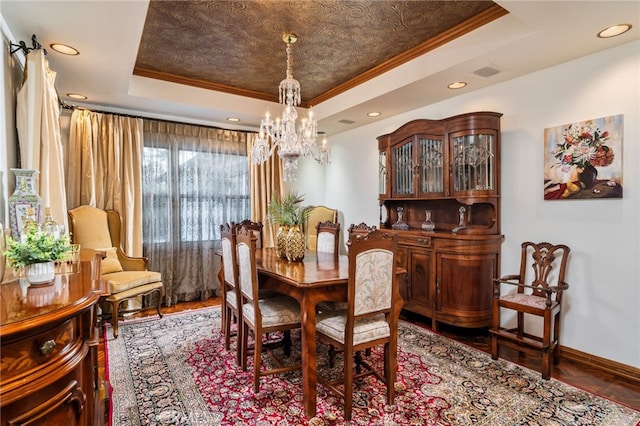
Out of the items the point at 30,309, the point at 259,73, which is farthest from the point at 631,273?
the point at 259,73

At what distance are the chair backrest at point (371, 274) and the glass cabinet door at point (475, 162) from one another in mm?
1648

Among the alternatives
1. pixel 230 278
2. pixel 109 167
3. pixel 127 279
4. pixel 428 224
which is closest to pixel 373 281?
pixel 230 278

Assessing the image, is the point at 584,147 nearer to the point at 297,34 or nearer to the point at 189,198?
the point at 297,34

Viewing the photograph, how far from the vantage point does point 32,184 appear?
173 cm

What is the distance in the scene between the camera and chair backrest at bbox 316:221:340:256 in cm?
341

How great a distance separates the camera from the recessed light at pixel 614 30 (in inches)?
90.2

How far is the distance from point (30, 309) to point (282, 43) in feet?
9.36

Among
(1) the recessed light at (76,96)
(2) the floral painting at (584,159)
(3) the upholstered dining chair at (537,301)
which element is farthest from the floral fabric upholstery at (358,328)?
(1) the recessed light at (76,96)

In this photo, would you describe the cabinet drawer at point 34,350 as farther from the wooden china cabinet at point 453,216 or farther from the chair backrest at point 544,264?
the chair backrest at point 544,264

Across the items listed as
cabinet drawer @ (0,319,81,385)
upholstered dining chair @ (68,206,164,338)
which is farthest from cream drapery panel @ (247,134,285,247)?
cabinet drawer @ (0,319,81,385)

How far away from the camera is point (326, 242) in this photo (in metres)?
3.52

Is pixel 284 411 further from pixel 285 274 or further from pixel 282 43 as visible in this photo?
pixel 282 43

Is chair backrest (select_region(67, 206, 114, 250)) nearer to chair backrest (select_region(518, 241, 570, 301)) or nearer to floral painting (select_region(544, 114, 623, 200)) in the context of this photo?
chair backrest (select_region(518, 241, 570, 301))

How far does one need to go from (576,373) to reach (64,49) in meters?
4.69
